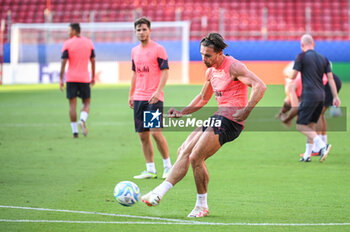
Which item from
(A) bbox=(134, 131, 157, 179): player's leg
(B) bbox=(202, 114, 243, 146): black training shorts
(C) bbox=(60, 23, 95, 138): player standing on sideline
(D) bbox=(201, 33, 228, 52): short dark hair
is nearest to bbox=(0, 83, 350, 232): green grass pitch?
(A) bbox=(134, 131, 157, 179): player's leg

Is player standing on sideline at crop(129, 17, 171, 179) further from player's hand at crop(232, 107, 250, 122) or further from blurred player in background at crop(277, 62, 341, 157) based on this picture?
blurred player in background at crop(277, 62, 341, 157)

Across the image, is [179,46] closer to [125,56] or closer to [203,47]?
[125,56]

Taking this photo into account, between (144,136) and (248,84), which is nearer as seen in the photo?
(248,84)

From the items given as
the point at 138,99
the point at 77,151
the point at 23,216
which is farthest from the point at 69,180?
the point at 77,151

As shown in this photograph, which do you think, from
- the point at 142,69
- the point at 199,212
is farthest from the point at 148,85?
the point at 199,212

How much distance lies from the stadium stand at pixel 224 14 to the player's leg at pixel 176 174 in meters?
28.1

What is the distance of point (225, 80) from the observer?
6.41 metres

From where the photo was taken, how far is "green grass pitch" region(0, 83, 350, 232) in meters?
6.12

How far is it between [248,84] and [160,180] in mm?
2865

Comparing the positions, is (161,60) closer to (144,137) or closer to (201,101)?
(144,137)

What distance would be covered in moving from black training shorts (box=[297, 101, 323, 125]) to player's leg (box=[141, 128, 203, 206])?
14.2 ft

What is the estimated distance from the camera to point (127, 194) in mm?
6445

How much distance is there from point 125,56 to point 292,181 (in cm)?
2505

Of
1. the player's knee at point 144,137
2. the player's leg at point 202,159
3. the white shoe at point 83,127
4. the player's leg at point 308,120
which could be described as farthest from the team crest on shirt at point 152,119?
the white shoe at point 83,127
